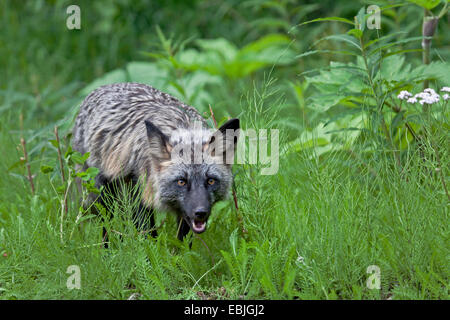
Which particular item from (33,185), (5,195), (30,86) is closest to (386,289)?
(33,185)

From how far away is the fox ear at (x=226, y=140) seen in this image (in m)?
4.64

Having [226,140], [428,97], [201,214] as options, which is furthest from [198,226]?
[428,97]

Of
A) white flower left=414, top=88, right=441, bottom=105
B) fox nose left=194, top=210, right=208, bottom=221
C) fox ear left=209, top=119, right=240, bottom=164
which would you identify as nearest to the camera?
white flower left=414, top=88, right=441, bottom=105

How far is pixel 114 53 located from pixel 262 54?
9.48 feet

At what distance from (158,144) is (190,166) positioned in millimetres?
327

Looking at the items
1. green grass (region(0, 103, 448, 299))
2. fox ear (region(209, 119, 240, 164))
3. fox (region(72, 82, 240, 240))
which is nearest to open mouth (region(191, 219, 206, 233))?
fox (region(72, 82, 240, 240))

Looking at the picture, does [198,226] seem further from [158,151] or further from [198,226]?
[158,151]

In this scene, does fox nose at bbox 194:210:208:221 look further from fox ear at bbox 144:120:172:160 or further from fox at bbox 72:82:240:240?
fox ear at bbox 144:120:172:160

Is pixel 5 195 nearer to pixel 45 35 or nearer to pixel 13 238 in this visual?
pixel 13 238

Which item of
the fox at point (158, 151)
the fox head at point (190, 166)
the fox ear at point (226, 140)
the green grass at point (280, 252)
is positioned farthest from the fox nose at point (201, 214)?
the fox ear at point (226, 140)

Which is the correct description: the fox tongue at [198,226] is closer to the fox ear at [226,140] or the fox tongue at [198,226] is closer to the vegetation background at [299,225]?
the vegetation background at [299,225]

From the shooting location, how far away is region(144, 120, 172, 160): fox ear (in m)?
4.77

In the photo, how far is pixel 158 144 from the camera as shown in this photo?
4.84 meters

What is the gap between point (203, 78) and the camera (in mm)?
9766
